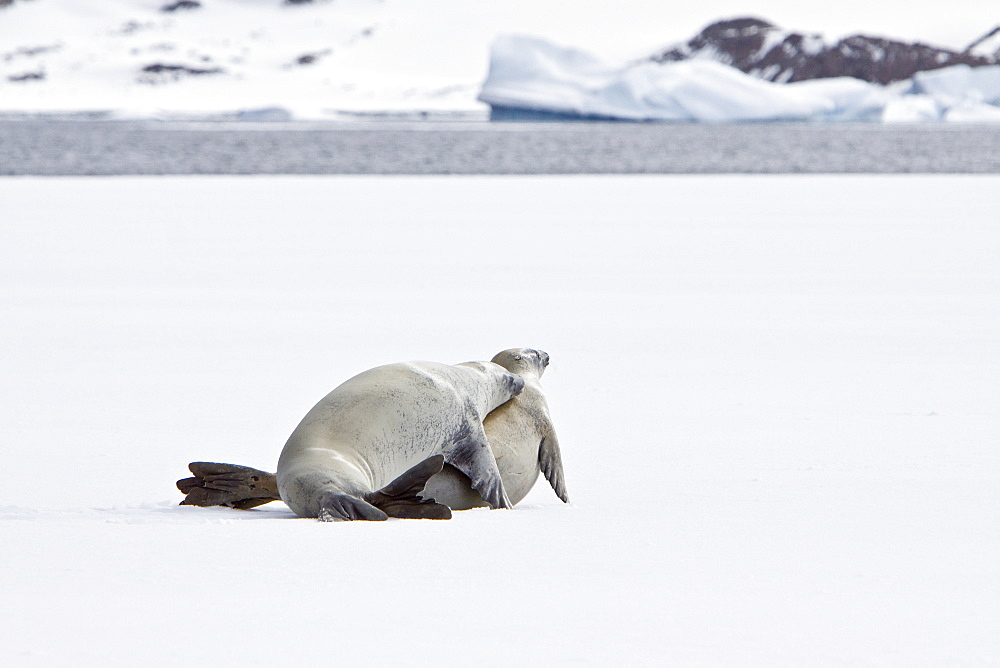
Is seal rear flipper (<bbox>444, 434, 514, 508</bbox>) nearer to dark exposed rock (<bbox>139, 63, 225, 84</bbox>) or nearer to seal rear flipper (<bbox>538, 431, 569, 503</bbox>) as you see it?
seal rear flipper (<bbox>538, 431, 569, 503</bbox>)

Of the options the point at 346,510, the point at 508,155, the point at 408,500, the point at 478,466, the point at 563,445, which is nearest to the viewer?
the point at 346,510

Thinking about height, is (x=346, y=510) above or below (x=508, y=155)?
above

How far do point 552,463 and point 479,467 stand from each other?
11.0 inches

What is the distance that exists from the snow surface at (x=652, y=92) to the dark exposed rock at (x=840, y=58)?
45934 mm

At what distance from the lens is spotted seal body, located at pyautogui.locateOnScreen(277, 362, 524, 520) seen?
2762mm

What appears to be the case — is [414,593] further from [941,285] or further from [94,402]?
[941,285]

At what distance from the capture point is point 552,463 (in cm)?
327

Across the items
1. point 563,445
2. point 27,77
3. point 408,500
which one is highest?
point 408,500

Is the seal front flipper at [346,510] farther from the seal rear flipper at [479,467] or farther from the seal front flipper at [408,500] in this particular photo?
the seal rear flipper at [479,467]

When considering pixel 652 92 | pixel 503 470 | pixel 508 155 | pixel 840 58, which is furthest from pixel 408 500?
pixel 840 58

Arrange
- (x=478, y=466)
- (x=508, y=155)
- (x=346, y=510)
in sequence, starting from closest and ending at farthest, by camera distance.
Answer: (x=346, y=510) < (x=478, y=466) < (x=508, y=155)

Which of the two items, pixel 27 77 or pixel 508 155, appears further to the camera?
pixel 27 77

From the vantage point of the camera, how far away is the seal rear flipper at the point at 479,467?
10.0 ft

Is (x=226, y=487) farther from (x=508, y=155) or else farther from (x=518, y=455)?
(x=508, y=155)
